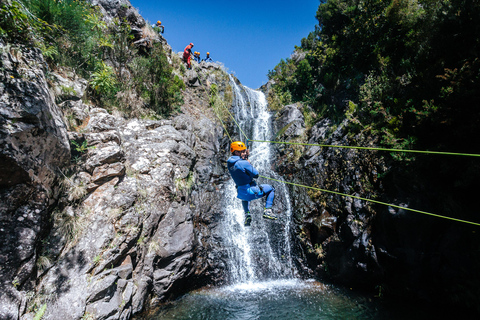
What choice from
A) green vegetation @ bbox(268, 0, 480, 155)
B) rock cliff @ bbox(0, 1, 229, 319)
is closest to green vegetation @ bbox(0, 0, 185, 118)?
rock cliff @ bbox(0, 1, 229, 319)

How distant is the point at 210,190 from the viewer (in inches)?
373

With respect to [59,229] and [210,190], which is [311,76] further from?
[59,229]

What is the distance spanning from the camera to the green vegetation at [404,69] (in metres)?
5.23

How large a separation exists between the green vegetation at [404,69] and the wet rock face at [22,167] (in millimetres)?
9137

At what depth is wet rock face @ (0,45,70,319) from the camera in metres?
3.87

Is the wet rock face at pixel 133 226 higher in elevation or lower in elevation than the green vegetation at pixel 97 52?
lower

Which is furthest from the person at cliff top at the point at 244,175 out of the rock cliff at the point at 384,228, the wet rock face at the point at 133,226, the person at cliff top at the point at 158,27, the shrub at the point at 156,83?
the person at cliff top at the point at 158,27

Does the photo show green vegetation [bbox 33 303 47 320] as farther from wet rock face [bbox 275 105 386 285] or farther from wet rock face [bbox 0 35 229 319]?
wet rock face [bbox 275 105 386 285]

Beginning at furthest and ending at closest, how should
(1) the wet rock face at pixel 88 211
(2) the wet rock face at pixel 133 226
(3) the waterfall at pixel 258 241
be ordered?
(3) the waterfall at pixel 258 241, (2) the wet rock face at pixel 133 226, (1) the wet rock face at pixel 88 211

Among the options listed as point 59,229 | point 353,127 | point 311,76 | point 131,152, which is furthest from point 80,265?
point 311,76

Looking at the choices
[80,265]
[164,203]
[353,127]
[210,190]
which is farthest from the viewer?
[210,190]

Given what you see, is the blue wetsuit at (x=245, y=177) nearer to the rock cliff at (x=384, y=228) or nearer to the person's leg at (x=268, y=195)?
the person's leg at (x=268, y=195)

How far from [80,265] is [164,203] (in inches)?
105

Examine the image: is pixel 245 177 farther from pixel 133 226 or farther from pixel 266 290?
pixel 266 290
